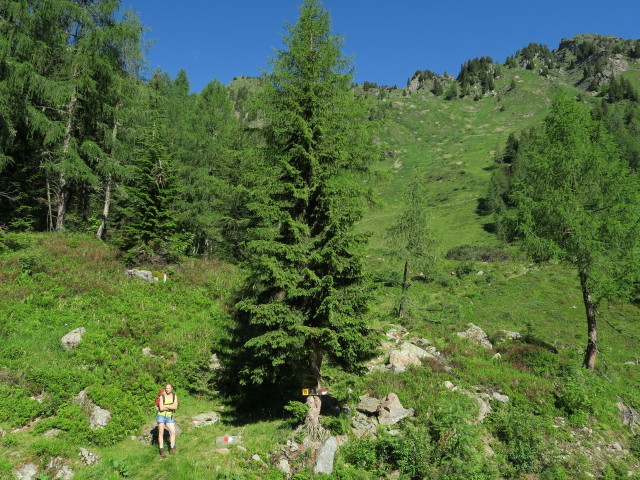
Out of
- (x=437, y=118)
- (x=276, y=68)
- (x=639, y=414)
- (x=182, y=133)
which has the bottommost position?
(x=639, y=414)

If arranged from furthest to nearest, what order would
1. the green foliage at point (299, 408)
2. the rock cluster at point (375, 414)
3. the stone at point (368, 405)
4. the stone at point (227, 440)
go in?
1. the stone at point (368, 405)
2. the rock cluster at point (375, 414)
3. the stone at point (227, 440)
4. the green foliage at point (299, 408)

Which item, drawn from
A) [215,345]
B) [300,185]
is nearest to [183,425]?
[215,345]

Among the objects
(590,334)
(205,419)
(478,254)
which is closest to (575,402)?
(590,334)

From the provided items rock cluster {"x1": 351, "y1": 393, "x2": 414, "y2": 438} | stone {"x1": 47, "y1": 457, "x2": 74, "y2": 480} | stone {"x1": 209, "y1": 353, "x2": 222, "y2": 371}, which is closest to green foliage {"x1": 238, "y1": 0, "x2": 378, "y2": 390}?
rock cluster {"x1": 351, "y1": 393, "x2": 414, "y2": 438}

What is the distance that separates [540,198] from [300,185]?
12170mm

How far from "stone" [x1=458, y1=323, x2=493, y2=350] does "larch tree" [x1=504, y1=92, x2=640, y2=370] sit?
14.1 ft

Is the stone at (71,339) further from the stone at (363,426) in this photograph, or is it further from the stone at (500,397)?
the stone at (500,397)

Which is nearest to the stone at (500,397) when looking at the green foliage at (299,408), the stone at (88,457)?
the green foliage at (299,408)

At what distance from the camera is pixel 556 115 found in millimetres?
15414

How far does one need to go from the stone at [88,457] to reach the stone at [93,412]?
81 cm

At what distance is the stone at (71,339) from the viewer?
10880mm

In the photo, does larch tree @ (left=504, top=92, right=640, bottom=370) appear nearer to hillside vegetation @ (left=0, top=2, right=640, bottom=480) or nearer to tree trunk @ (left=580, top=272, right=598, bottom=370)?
tree trunk @ (left=580, top=272, right=598, bottom=370)

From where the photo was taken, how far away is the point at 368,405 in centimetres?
1077

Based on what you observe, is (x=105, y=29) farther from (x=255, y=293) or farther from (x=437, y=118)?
(x=437, y=118)
